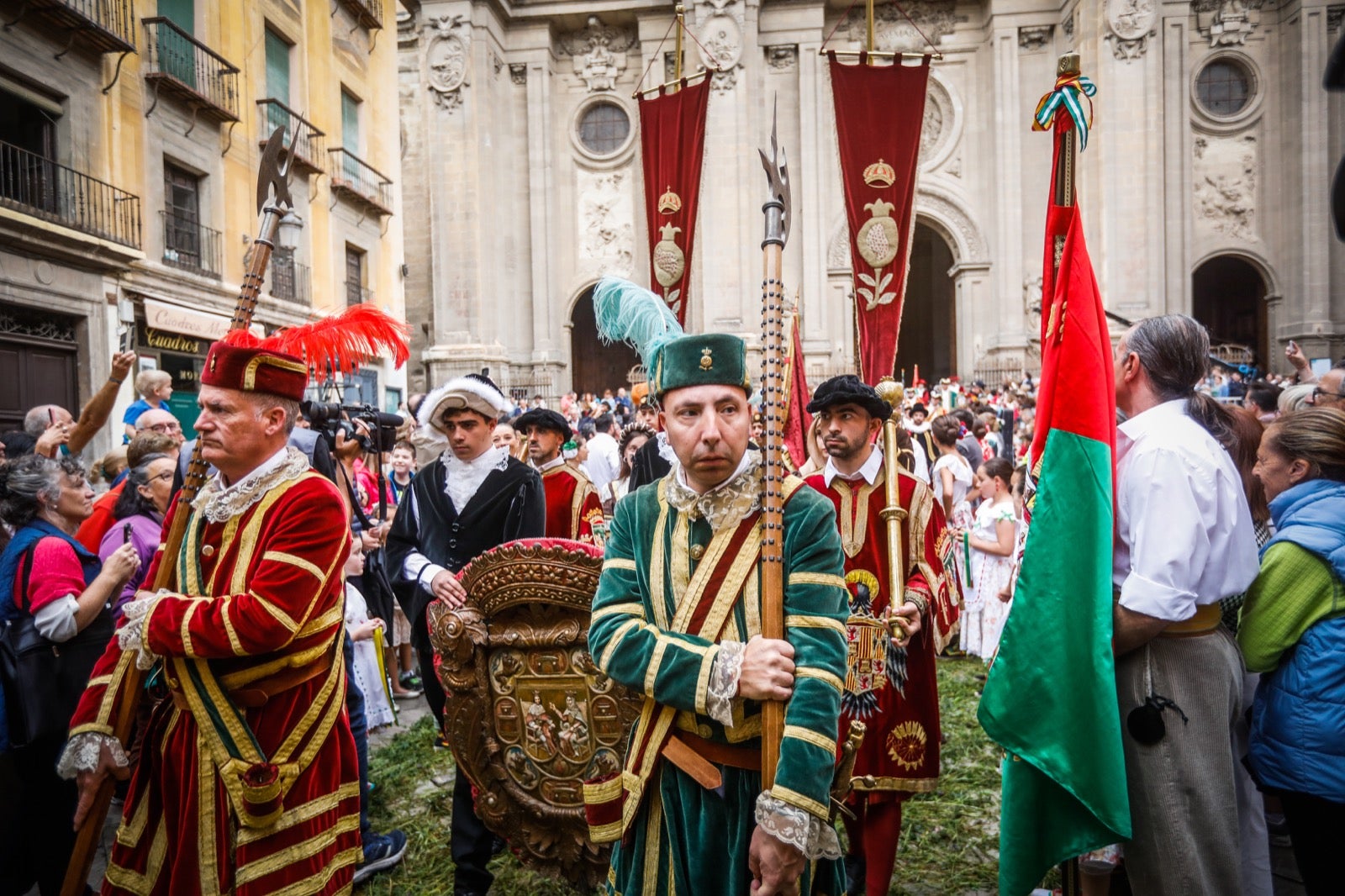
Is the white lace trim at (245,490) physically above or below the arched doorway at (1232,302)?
below

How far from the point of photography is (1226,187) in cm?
2283

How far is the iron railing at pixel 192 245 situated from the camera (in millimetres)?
13492

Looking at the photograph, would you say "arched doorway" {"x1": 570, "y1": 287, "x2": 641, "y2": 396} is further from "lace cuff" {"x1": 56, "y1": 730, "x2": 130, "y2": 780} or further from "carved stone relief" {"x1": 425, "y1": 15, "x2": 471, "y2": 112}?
"lace cuff" {"x1": 56, "y1": 730, "x2": 130, "y2": 780}

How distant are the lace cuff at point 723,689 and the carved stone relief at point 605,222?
23.0 meters

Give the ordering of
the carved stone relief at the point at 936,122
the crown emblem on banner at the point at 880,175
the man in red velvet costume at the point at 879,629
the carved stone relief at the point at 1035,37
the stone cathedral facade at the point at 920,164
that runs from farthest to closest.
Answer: the carved stone relief at the point at 936,122 < the carved stone relief at the point at 1035,37 < the stone cathedral facade at the point at 920,164 < the crown emblem on banner at the point at 880,175 < the man in red velvet costume at the point at 879,629

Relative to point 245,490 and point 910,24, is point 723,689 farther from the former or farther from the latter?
point 910,24

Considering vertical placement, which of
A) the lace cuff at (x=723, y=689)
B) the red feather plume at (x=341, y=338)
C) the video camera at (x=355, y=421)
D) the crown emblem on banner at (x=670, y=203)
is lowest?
the lace cuff at (x=723, y=689)

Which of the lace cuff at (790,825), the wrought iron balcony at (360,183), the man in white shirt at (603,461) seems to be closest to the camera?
the lace cuff at (790,825)

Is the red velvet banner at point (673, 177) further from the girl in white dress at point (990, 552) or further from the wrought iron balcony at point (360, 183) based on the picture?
the wrought iron balcony at point (360, 183)

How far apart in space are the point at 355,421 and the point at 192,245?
38.4 ft

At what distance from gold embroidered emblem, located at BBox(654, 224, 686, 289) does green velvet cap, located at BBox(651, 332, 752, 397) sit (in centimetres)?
443

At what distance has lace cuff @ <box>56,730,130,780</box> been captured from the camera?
248 centimetres

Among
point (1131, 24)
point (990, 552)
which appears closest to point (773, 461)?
point (990, 552)

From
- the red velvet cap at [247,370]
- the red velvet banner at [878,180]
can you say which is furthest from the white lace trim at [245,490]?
the red velvet banner at [878,180]
